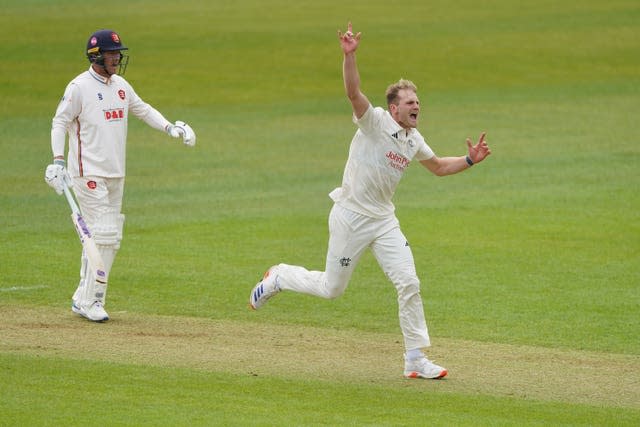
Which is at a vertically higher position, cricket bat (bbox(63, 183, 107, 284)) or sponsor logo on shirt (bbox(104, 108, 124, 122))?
sponsor logo on shirt (bbox(104, 108, 124, 122))

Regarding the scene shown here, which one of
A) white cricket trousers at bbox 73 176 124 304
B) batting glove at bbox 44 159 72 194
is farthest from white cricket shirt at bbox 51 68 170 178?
batting glove at bbox 44 159 72 194

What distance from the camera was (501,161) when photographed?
2303 cm

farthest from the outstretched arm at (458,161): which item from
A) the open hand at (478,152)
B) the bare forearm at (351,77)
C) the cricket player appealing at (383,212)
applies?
the bare forearm at (351,77)

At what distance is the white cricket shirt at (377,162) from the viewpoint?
1073 cm

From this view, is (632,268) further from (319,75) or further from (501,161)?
(319,75)

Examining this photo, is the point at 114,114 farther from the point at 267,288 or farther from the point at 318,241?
the point at 318,241

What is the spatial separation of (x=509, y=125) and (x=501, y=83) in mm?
6171

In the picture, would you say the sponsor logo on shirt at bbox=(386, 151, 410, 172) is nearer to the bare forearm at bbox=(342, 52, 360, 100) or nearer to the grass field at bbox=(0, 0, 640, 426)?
the bare forearm at bbox=(342, 52, 360, 100)

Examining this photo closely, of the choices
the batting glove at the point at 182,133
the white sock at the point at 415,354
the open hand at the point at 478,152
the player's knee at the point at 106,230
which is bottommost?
the white sock at the point at 415,354

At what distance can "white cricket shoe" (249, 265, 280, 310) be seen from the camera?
38.3ft

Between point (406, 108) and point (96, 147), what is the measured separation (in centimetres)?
352

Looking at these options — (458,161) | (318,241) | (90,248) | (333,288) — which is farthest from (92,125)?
(318,241)

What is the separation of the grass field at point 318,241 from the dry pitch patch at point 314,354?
4 centimetres

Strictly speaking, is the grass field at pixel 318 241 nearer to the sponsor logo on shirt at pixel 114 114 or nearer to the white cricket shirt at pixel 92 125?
the white cricket shirt at pixel 92 125
